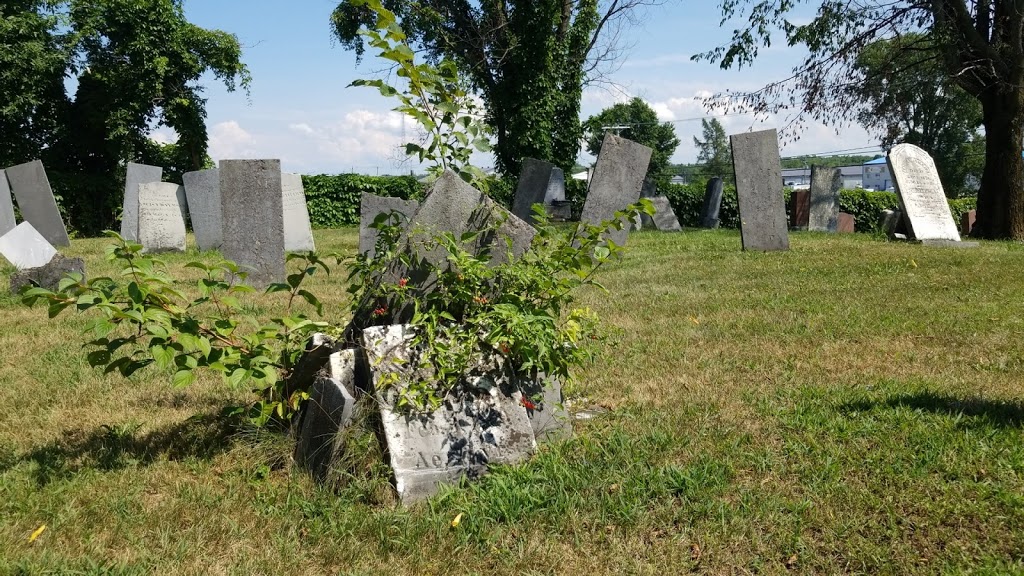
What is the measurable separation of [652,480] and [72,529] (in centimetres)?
225

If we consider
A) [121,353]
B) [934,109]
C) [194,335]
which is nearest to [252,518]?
[194,335]

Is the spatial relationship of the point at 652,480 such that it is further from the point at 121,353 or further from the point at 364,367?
the point at 121,353

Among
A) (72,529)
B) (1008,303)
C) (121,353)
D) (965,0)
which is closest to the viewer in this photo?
(72,529)

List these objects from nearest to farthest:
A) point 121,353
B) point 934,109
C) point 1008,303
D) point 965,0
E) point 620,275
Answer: point 121,353 → point 1008,303 → point 620,275 → point 965,0 → point 934,109

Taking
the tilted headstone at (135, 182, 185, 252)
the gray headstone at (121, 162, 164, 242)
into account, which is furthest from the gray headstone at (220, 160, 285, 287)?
the gray headstone at (121, 162, 164, 242)

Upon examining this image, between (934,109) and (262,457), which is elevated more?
(934,109)

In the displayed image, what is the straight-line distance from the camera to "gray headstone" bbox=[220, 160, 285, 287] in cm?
833

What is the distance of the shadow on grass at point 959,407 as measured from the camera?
3.32m

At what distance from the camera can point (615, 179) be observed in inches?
380

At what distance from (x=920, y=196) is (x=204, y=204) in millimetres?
12456

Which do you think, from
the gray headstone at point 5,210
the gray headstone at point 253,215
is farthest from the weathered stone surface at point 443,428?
the gray headstone at point 5,210

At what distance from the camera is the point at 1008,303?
6137 mm

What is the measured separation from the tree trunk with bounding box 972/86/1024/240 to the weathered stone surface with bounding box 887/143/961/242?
6.31 ft

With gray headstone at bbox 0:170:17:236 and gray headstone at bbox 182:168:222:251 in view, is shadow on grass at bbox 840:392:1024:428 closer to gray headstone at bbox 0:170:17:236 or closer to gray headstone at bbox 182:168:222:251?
gray headstone at bbox 182:168:222:251
